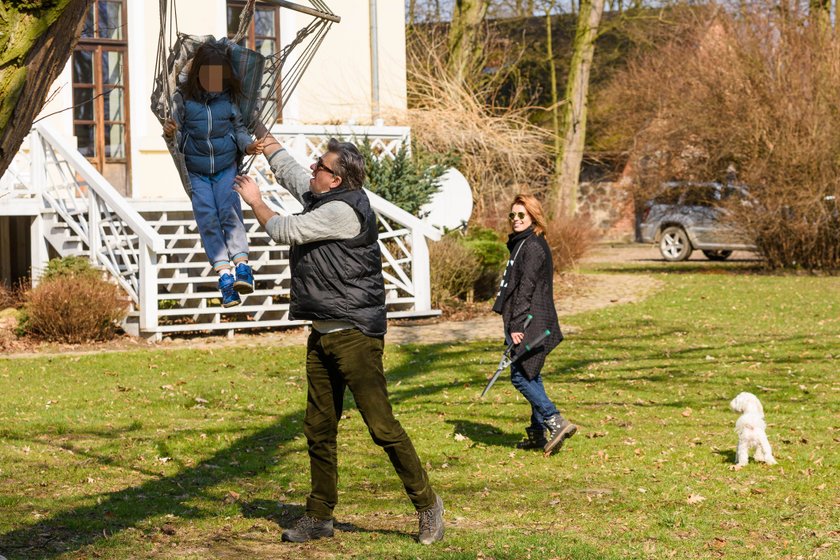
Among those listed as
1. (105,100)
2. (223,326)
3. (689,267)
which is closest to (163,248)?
(223,326)

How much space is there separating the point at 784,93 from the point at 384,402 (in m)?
19.1

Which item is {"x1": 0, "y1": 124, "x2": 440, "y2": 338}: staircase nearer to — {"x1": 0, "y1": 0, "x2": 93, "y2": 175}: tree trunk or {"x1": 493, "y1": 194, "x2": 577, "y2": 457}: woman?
{"x1": 493, "y1": 194, "x2": 577, "y2": 457}: woman

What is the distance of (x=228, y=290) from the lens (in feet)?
18.8

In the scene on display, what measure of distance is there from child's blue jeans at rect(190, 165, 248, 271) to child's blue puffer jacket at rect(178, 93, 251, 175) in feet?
0.16

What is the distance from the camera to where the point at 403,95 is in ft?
75.4

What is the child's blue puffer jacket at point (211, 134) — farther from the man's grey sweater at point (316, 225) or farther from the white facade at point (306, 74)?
the white facade at point (306, 74)

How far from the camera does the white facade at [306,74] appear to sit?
19766 millimetres

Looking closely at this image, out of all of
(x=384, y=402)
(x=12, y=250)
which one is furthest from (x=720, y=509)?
(x=12, y=250)

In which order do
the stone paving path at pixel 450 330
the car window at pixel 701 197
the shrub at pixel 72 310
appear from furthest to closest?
the car window at pixel 701 197, the stone paving path at pixel 450 330, the shrub at pixel 72 310

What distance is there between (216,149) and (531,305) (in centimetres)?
349

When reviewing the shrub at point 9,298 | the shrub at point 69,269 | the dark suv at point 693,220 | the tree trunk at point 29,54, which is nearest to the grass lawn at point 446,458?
the shrub at point 69,269

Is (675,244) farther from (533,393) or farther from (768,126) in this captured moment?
(533,393)

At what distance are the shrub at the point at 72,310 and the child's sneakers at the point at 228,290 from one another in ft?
30.0

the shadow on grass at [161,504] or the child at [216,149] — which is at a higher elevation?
the child at [216,149]
